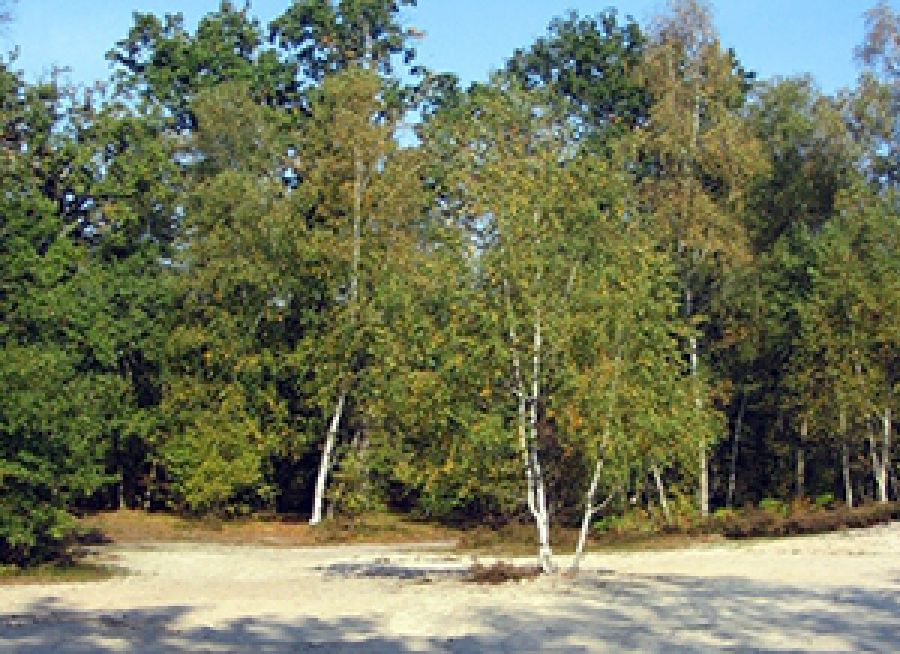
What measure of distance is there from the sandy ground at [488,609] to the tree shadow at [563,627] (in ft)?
0.07

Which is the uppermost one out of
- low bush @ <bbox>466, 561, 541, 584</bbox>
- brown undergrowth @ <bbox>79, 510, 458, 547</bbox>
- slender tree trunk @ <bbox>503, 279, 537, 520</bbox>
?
slender tree trunk @ <bbox>503, 279, 537, 520</bbox>

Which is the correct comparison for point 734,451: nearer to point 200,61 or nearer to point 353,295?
point 353,295

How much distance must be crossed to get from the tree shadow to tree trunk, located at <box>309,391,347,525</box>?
2085 cm

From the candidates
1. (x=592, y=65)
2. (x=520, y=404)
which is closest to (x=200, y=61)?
(x=592, y=65)

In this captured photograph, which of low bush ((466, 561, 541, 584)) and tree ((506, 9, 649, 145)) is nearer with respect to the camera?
low bush ((466, 561, 541, 584))

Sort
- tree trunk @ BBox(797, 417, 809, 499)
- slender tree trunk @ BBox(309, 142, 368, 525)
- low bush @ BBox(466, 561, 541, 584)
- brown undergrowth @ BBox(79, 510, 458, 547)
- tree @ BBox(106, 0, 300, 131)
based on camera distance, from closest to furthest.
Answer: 1. low bush @ BBox(466, 561, 541, 584)
2. brown undergrowth @ BBox(79, 510, 458, 547)
3. slender tree trunk @ BBox(309, 142, 368, 525)
4. tree trunk @ BBox(797, 417, 809, 499)
5. tree @ BBox(106, 0, 300, 131)

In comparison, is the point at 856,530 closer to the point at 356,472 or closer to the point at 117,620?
the point at 356,472

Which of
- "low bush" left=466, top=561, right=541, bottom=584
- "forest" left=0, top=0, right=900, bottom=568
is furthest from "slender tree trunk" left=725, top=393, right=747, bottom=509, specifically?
"low bush" left=466, top=561, right=541, bottom=584

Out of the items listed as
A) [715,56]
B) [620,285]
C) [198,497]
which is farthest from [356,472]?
[620,285]

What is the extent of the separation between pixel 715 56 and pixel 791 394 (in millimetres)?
11064

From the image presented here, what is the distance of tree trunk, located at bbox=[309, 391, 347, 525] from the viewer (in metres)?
36.6

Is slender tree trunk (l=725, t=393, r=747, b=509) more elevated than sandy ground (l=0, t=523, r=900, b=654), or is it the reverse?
slender tree trunk (l=725, t=393, r=747, b=509)

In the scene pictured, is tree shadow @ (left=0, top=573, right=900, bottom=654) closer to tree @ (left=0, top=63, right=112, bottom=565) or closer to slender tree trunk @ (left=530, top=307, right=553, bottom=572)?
slender tree trunk @ (left=530, top=307, right=553, bottom=572)

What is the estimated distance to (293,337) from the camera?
37812 mm
